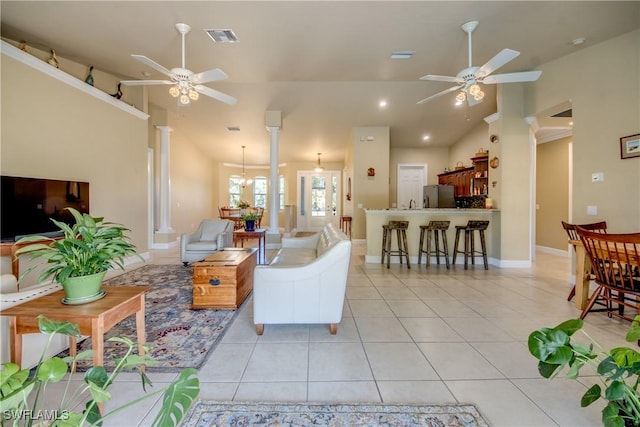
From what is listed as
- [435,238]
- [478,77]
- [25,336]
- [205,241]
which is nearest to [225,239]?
[205,241]

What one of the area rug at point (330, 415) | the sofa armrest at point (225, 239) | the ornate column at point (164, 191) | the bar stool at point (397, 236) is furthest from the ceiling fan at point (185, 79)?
the ornate column at point (164, 191)

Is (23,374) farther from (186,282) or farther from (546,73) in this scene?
(546,73)

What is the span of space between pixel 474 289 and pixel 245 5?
4.47 m

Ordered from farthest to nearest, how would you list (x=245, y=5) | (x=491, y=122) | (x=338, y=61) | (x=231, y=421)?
1. (x=491, y=122)
2. (x=338, y=61)
3. (x=245, y=5)
4. (x=231, y=421)

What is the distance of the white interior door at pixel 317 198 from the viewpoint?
10.3m

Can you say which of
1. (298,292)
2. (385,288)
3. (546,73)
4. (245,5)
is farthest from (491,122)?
(298,292)

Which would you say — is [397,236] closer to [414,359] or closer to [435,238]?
[435,238]

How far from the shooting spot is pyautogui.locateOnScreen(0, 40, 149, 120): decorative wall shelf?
3053 mm

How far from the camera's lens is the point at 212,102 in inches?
251

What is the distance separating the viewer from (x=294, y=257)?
3.58m

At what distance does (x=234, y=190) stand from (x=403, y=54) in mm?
8529

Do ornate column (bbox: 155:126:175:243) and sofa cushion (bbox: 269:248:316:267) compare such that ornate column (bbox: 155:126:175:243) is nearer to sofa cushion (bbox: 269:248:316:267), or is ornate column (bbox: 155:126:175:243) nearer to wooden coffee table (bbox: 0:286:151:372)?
sofa cushion (bbox: 269:248:316:267)

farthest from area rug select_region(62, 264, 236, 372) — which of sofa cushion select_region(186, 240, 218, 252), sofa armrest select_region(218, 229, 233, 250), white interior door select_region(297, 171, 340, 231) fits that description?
white interior door select_region(297, 171, 340, 231)

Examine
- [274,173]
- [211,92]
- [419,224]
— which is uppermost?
[211,92]
